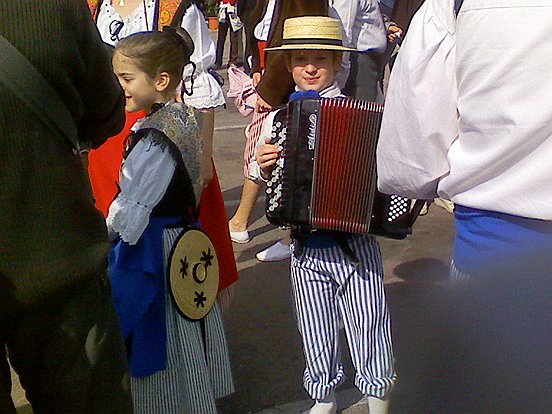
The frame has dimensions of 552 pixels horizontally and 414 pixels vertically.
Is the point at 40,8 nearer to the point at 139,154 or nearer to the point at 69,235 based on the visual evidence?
the point at 69,235

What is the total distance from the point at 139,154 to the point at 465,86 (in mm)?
1123

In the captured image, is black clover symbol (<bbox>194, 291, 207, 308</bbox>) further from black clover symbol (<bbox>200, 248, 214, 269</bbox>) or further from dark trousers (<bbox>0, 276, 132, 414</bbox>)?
dark trousers (<bbox>0, 276, 132, 414</bbox>)

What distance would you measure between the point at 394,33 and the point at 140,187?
3.38 meters

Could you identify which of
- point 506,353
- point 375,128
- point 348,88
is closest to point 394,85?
point 375,128

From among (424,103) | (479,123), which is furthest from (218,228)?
(479,123)

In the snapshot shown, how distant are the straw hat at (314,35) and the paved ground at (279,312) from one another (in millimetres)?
920

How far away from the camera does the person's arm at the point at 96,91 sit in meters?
1.92

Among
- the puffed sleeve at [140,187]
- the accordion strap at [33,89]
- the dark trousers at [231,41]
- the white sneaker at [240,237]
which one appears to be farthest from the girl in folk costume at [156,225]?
the dark trousers at [231,41]

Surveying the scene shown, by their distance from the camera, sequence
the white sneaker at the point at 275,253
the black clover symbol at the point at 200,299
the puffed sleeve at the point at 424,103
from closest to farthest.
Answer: the puffed sleeve at the point at 424,103 < the black clover symbol at the point at 200,299 < the white sneaker at the point at 275,253

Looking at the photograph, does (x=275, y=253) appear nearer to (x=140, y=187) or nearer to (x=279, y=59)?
(x=279, y=59)

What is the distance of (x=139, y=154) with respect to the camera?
2.56m

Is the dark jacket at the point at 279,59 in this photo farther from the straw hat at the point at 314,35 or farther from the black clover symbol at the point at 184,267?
the black clover symbol at the point at 184,267

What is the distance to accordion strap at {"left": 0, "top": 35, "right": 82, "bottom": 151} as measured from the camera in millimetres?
1766

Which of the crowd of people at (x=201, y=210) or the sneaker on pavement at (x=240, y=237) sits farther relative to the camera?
the sneaker on pavement at (x=240, y=237)
